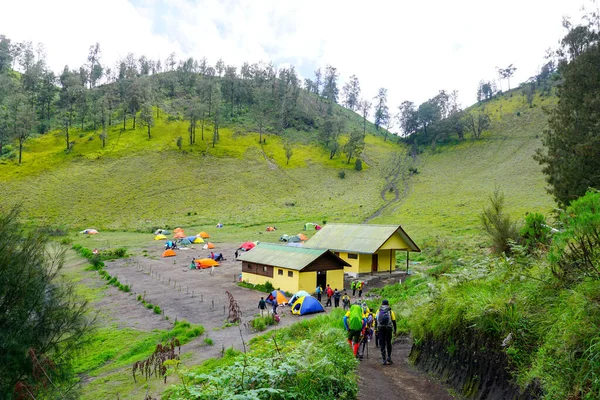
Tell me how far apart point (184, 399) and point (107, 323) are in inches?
738

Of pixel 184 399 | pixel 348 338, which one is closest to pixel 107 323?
pixel 348 338

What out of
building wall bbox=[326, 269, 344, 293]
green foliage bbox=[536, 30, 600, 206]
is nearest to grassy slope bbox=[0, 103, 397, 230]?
building wall bbox=[326, 269, 344, 293]

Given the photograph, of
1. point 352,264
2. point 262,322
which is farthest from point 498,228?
point 352,264

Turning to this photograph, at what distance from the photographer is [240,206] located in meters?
63.7

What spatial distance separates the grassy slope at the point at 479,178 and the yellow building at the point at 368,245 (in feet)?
23.9

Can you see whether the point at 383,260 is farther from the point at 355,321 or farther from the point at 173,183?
the point at 173,183

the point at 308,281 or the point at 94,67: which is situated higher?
the point at 94,67

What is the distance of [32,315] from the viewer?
10141 mm

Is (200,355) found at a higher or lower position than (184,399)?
lower

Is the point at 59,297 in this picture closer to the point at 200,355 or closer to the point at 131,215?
the point at 200,355

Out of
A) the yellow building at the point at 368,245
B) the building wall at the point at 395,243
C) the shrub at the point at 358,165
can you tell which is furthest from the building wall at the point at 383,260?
the shrub at the point at 358,165

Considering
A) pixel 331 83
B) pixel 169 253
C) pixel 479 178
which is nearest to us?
pixel 169 253

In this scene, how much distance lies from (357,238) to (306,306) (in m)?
11.8

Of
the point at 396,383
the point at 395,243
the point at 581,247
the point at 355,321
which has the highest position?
the point at 581,247
